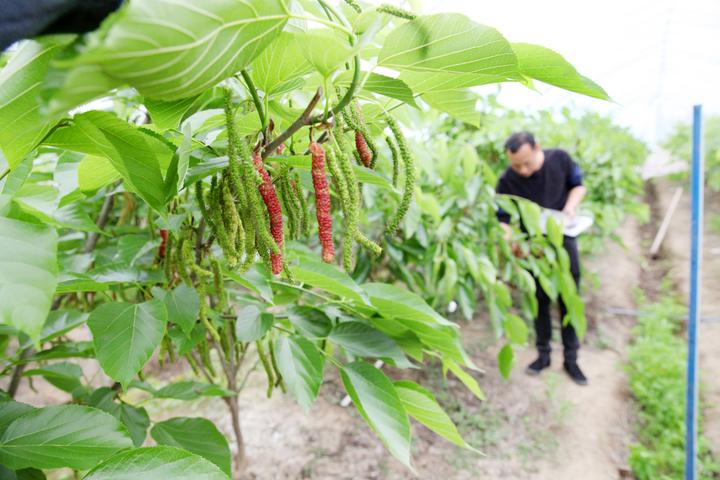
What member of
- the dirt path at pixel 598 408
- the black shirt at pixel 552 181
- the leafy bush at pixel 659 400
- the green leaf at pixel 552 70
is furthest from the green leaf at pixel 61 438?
the black shirt at pixel 552 181

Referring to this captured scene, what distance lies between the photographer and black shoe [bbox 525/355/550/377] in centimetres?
239

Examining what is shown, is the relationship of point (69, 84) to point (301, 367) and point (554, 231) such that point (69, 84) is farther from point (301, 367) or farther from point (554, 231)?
point (554, 231)

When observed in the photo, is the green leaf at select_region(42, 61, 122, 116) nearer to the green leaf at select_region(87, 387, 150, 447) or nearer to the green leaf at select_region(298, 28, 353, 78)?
the green leaf at select_region(298, 28, 353, 78)

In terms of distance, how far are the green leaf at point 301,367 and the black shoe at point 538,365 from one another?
1.99 meters

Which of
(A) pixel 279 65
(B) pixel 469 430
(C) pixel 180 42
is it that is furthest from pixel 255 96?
(B) pixel 469 430

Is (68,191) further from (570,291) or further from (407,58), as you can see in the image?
(570,291)

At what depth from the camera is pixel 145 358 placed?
1.64ft

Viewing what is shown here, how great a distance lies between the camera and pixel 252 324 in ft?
2.16

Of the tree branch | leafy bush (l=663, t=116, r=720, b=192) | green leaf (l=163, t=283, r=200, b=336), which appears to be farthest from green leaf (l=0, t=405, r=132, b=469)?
leafy bush (l=663, t=116, r=720, b=192)

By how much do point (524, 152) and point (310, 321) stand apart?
6.08ft

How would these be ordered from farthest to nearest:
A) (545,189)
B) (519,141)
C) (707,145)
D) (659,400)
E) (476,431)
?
(707,145)
(545,189)
(519,141)
(659,400)
(476,431)

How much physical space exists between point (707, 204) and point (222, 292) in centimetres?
731

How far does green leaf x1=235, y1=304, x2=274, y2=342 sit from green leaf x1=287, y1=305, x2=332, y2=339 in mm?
42

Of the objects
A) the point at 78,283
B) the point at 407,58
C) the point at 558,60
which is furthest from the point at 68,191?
the point at 558,60
